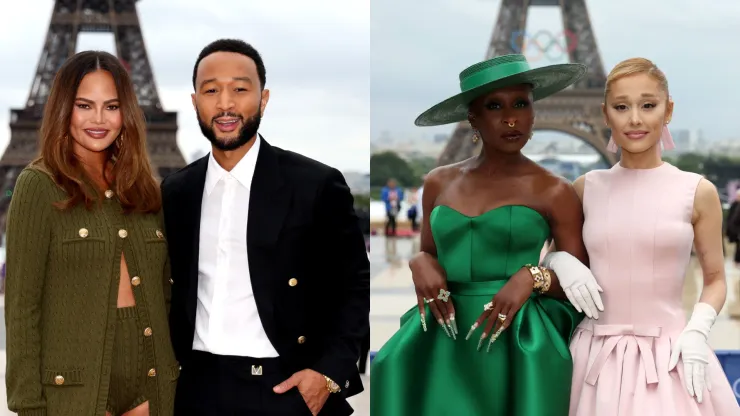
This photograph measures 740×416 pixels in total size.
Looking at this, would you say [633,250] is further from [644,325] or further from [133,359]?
[133,359]

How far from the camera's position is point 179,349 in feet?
7.79

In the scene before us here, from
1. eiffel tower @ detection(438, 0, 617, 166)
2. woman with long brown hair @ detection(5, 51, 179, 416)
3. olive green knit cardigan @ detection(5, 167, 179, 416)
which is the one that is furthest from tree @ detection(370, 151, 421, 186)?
olive green knit cardigan @ detection(5, 167, 179, 416)

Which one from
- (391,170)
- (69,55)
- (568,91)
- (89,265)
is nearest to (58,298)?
(89,265)

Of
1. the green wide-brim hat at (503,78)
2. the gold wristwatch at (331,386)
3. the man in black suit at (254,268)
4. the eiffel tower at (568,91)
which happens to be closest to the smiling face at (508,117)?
the green wide-brim hat at (503,78)

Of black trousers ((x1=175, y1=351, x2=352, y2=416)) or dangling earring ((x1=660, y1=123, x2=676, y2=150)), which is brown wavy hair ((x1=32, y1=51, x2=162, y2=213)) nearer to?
black trousers ((x1=175, y1=351, x2=352, y2=416))

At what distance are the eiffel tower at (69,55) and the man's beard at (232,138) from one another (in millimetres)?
15658

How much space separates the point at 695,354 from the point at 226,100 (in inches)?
55.9

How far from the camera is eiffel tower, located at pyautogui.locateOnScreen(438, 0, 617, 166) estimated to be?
58.8ft

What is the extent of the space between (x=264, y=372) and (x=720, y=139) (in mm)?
24812

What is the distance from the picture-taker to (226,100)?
92.8 inches

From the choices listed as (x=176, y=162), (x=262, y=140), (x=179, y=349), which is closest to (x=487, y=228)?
(x=262, y=140)

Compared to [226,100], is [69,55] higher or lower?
higher

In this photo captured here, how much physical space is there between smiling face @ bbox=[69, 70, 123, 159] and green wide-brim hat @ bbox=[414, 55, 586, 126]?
0.92 metres

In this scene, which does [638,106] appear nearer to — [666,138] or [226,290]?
[666,138]
